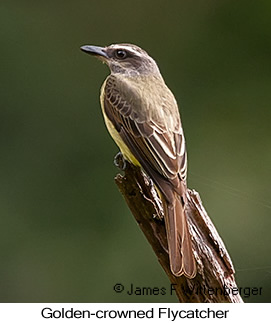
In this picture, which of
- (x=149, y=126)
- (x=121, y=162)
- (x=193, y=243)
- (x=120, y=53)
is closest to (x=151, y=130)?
(x=149, y=126)

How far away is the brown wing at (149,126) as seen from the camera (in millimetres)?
4473

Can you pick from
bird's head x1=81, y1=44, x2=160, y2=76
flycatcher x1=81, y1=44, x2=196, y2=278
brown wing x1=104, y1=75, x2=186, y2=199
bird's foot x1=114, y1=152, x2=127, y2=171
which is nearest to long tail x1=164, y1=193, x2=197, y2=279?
flycatcher x1=81, y1=44, x2=196, y2=278

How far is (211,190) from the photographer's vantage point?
8281mm

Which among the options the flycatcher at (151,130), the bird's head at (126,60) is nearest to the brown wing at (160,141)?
the flycatcher at (151,130)

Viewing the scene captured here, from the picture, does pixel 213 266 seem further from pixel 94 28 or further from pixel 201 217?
pixel 94 28

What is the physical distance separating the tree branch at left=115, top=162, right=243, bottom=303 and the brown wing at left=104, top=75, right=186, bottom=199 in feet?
0.34

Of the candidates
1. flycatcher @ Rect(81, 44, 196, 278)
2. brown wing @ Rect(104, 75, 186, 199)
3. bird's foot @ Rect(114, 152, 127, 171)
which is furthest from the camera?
bird's foot @ Rect(114, 152, 127, 171)

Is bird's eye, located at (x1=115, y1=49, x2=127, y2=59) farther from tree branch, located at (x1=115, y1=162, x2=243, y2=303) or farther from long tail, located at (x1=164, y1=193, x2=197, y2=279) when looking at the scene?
long tail, located at (x1=164, y1=193, x2=197, y2=279)

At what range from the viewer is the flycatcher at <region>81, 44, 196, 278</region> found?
4.15m

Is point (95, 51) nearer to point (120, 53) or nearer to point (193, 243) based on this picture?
point (120, 53)

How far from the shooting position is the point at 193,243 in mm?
4207

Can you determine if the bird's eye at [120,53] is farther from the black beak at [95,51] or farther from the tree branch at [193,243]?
the tree branch at [193,243]

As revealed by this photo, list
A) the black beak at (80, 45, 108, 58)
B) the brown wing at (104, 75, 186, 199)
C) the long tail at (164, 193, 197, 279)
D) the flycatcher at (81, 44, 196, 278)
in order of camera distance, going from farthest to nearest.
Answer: the black beak at (80, 45, 108, 58) → the brown wing at (104, 75, 186, 199) → the flycatcher at (81, 44, 196, 278) → the long tail at (164, 193, 197, 279)
